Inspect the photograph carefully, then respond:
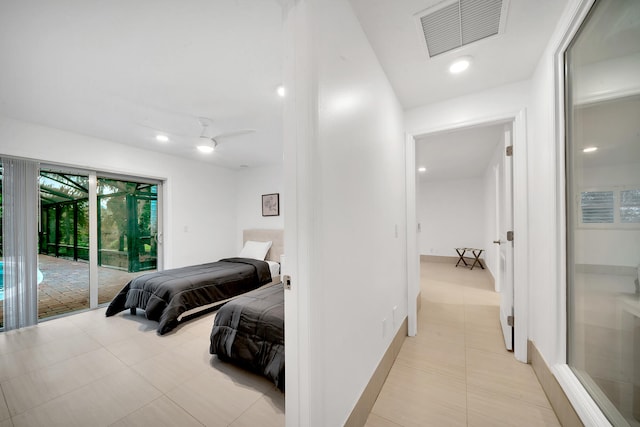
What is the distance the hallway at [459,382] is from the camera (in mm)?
1387

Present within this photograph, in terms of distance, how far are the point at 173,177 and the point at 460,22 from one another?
4.38m

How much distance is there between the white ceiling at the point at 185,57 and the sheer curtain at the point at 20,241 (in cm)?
68

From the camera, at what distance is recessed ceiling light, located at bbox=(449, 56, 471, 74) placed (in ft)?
5.51

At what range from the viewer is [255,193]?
16.3 ft

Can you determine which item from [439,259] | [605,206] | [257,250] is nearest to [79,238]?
[257,250]

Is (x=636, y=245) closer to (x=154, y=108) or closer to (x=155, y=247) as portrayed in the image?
(x=154, y=108)

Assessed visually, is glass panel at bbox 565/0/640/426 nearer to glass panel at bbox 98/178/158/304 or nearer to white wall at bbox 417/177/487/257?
glass panel at bbox 98/178/158/304

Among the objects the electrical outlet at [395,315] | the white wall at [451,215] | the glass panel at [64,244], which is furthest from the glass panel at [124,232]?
the white wall at [451,215]

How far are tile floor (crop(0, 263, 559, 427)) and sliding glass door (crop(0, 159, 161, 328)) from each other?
581mm

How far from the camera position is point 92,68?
177 centimetres

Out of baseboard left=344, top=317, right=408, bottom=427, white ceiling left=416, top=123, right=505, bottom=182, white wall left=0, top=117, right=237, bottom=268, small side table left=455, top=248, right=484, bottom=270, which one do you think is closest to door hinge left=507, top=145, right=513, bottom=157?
white ceiling left=416, top=123, right=505, bottom=182

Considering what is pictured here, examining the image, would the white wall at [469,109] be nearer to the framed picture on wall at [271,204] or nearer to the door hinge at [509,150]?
the door hinge at [509,150]

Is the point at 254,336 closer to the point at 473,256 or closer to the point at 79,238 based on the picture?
the point at 79,238

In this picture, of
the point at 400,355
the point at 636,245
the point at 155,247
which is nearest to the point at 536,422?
the point at 400,355
